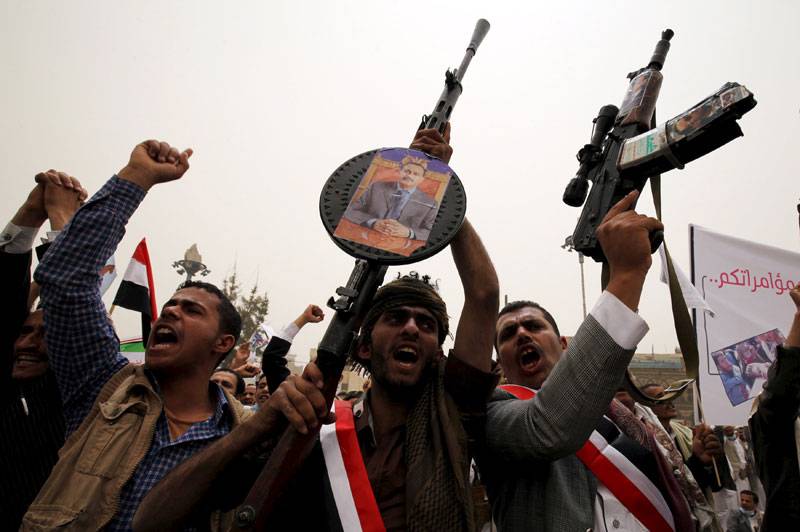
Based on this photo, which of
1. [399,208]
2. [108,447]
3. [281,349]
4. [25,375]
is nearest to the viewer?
[399,208]

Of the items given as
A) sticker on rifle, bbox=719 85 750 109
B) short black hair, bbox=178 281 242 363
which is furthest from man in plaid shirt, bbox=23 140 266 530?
sticker on rifle, bbox=719 85 750 109

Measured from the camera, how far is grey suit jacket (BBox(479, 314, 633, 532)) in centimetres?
149

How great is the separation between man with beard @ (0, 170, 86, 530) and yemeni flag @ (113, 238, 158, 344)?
6.05 ft

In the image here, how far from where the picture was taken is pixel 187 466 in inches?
63.0

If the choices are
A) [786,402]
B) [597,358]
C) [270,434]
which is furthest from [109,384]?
[786,402]

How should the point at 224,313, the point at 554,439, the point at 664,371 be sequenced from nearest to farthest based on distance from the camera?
the point at 554,439 < the point at 224,313 < the point at 664,371

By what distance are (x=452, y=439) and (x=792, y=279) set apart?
4.76 meters

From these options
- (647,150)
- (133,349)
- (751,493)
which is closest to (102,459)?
(647,150)

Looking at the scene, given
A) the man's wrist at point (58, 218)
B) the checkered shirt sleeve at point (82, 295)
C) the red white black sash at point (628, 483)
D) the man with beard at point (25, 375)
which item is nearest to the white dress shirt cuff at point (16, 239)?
the man with beard at point (25, 375)

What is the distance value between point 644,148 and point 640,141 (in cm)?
6

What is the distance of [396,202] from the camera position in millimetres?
1715

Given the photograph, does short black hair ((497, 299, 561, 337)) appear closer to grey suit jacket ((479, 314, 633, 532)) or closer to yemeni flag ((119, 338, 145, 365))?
grey suit jacket ((479, 314, 633, 532))

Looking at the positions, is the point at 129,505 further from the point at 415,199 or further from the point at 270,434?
the point at 415,199

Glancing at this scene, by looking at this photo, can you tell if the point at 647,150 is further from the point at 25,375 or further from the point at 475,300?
the point at 25,375
